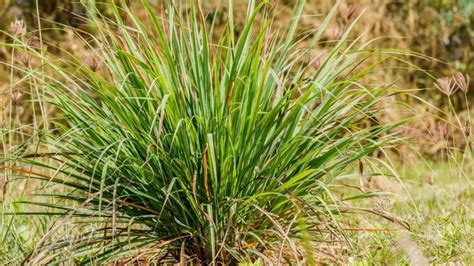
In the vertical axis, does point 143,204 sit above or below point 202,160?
below

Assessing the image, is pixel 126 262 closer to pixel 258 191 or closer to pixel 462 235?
pixel 258 191

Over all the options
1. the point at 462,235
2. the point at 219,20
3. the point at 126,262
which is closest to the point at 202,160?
the point at 126,262

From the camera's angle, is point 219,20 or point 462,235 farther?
point 219,20

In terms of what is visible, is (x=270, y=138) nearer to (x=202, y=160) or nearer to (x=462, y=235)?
(x=202, y=160)

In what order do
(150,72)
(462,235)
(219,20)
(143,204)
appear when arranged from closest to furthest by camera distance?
(150,72), (143,204), (462,235), (219,20)

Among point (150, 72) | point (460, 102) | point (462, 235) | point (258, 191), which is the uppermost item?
point (150, 72)

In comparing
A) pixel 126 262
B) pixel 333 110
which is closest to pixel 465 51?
pixel 333 110

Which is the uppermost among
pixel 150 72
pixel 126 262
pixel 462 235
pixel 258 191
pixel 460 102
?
pixel 150 72

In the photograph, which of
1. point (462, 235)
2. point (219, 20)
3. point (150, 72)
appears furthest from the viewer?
point (219, 20)

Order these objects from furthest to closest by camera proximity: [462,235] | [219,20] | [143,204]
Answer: [219,20], [462,235], [143,204]
